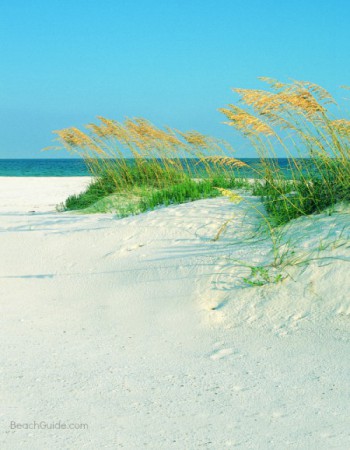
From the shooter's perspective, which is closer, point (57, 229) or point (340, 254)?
point (340, 254)

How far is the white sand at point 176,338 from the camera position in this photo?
→ 2.38 metres

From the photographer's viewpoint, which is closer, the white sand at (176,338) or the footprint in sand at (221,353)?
the white sand at (176,338)

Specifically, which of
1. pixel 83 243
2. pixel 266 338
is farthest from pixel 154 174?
pixel 266 338

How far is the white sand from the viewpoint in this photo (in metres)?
Answer: 2.38

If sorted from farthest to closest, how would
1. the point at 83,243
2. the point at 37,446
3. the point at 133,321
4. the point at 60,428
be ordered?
the point at 83,243 → the point at 133,321 → the point at 60,428 → the point at 37,446

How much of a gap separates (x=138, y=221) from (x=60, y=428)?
341 cm

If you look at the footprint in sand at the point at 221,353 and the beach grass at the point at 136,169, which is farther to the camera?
the beach grass at the point at 136,169

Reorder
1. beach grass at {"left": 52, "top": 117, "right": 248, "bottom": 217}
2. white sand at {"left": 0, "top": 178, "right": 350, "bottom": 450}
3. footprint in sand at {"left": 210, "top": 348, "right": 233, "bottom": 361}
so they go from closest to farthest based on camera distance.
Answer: white sand at {"left": 0, "top": 178, "right": 350, "bottom": 450}, footprint in sand at {"left": 210, "top": 348, "right": 233, "bottom": 361}, beach grass at {"left": 52, "top": 117, "right": 248, "bottom": 217}

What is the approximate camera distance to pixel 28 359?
123 inches

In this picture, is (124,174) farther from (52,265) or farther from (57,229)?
(52,265)

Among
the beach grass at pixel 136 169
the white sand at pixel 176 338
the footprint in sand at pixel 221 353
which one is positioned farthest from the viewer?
the beach grass at pixel 136 169

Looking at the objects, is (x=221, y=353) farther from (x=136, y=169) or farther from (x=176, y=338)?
(x=136, y=169)

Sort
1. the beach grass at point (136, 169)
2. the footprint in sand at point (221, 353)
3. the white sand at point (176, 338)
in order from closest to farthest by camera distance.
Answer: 1. the white sand at point (176, 338)
2. the footprint in sand at point (221, 353)
3. the beach grass at point (136, 169)

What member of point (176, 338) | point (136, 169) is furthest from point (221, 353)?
point (136, 169)
